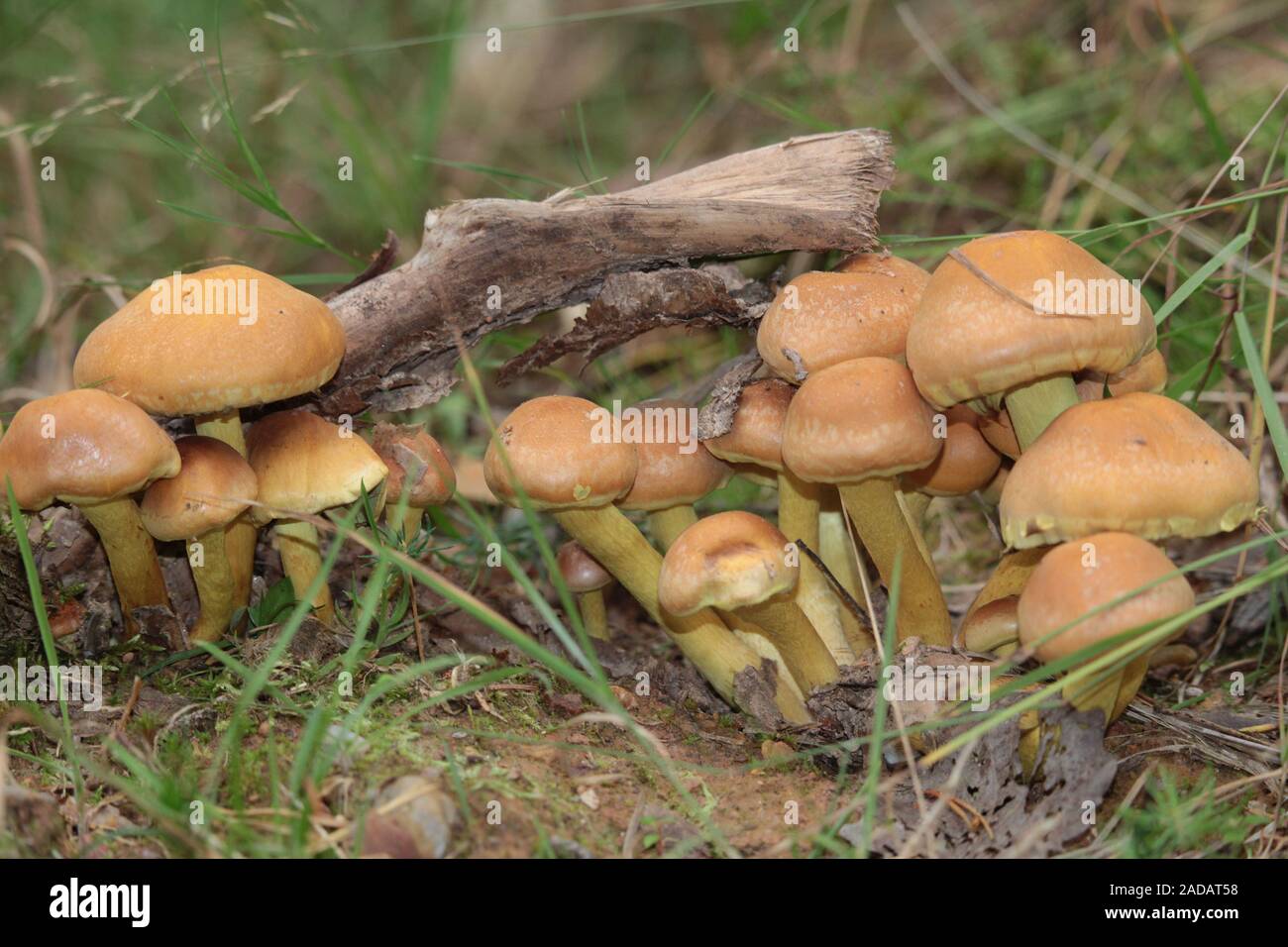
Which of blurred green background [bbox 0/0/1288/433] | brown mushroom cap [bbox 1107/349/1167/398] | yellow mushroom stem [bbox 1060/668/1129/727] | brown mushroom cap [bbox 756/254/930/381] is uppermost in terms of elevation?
blurred green background [bbox 0/0/1288/433]

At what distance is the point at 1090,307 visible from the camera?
2678mm

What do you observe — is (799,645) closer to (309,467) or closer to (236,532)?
(309,467)

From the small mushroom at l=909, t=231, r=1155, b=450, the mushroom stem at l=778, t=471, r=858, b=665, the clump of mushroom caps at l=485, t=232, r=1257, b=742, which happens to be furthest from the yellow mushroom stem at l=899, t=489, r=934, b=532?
the small mushroom at l=909, t=231, r=1155, b=450

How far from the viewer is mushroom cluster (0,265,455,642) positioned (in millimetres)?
2783

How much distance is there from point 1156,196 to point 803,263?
185cm

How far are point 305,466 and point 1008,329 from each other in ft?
6.53

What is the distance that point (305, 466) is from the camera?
3.17 meters

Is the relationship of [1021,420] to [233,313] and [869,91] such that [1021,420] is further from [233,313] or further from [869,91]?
[869,91]

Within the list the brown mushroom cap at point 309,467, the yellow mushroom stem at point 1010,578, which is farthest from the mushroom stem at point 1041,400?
the brown mushroom cap at point 309,467

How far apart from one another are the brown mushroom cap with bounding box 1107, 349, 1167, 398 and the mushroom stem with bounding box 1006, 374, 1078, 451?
0.39 m

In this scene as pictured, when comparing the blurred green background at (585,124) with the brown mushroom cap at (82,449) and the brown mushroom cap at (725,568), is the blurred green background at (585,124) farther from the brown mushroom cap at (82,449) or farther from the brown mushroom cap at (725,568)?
the brown mushroom cap at (725,568)

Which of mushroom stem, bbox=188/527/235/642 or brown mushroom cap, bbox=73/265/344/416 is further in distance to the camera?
mushroom stem, bbox=188/527/235/642

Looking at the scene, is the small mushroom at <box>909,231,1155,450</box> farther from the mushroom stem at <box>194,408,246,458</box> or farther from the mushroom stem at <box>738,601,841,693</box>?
the mushroom stem at <box>194,408,246,458</box>
